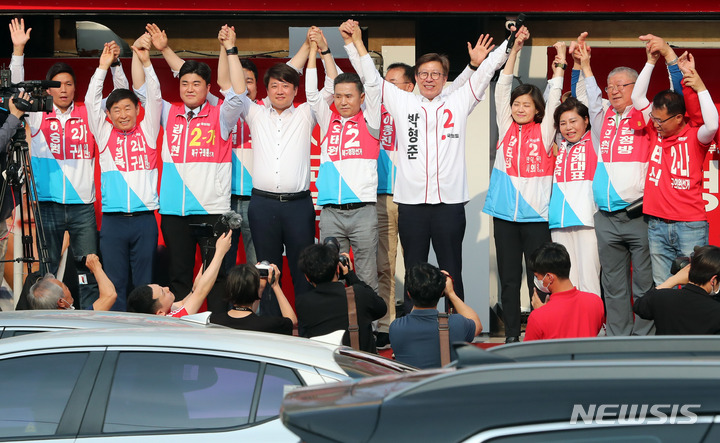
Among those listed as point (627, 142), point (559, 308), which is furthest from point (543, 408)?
point (627, 142)

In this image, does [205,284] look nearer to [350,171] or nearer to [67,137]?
[350,171]

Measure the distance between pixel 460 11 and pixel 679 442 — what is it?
640 centimetres

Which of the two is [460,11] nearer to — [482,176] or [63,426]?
[482,176]

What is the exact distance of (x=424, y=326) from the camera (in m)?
4.89

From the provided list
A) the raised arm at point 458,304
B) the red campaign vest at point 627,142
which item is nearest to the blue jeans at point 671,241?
the red campaign vest at point 627,142

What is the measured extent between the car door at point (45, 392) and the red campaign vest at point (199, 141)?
4255 mm

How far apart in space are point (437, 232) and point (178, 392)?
4162 millimetres

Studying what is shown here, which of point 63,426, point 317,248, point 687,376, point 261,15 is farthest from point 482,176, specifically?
point 687,376

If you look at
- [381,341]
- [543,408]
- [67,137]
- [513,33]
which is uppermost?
[513,33]

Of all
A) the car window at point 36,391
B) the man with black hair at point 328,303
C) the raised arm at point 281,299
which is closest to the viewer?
the car window at point 36,391

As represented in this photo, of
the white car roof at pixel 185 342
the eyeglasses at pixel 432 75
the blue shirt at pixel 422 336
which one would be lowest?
the blue shirt at pixel 422 336

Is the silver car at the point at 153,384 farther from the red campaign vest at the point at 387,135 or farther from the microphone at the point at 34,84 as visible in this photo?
the red campaign vest at the point at 387,135

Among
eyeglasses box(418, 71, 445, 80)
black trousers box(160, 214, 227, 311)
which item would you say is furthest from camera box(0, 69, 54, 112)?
eyeglasses box(418, 71, 445, 80)

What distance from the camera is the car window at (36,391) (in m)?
3.32
